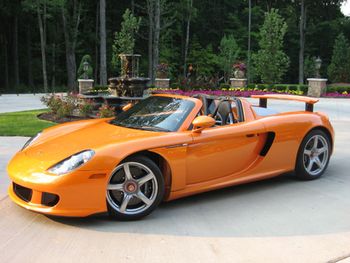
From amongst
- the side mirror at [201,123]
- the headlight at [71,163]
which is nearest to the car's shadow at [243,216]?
the headlight at [71,163]

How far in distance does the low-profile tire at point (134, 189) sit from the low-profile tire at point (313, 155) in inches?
86.0

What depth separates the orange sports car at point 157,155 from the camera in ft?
12.5

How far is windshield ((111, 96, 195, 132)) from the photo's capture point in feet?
14.9

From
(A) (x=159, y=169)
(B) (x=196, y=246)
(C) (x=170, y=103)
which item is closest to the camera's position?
(B) (x=196, y=246)

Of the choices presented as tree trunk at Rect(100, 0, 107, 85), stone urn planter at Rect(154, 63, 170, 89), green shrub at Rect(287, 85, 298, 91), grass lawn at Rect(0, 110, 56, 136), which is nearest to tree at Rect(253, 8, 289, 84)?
green shrub at Rect(287, 85, 298, 91)

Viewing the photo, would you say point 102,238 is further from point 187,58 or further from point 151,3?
point 187,58

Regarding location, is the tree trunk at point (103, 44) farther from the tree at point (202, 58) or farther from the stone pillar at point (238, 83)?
the tree at point (202, 58)

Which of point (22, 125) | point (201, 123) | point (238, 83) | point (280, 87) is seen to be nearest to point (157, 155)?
point (201, 123)

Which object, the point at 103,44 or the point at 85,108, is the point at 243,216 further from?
the point at 103,44

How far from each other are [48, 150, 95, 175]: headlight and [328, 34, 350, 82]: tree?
30.2m

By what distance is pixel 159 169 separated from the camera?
13.7 ft

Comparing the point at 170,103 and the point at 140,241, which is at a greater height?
the point at 170,103

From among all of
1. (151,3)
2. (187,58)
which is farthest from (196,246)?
(187,58)

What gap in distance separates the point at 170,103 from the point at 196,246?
189cm
